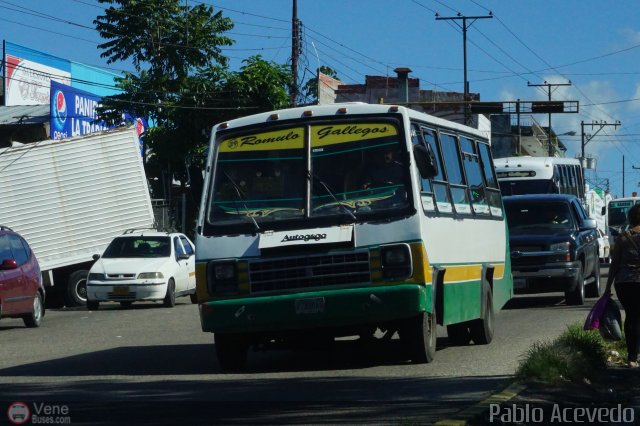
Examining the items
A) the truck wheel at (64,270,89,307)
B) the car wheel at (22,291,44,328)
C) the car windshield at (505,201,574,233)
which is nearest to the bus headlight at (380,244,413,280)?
the car wheel at (22,291,44,328)

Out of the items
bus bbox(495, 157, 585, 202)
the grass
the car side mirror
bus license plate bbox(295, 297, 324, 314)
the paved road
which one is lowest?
the paved road

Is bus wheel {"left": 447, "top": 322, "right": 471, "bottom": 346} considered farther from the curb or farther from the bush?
the curb

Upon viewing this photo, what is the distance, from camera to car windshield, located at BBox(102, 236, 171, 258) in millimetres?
28000

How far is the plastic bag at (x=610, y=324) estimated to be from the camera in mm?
12672

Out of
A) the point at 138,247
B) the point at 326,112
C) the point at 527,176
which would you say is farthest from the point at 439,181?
the point at 527,176

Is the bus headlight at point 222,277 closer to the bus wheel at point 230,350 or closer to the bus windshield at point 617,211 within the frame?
the bus wheel at point 230,350

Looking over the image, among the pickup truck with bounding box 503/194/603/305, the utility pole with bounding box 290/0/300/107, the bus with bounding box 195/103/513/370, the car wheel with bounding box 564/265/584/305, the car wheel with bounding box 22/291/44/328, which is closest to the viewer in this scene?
the bus with bounding box 195/103/513/370

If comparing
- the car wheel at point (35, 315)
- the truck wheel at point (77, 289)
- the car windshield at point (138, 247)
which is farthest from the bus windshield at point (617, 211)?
the car wheel at point (35, 315)

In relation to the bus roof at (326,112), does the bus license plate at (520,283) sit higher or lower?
lower

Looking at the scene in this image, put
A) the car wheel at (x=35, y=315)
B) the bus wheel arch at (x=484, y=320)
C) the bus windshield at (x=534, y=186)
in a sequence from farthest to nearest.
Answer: the bus windshield at (x=534, y=186) → the car wheel at (x=35, y=315) → the bus wheel arch at (x=484, y=320)

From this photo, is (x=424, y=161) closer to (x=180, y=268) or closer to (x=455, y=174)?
(x=455, y=174)

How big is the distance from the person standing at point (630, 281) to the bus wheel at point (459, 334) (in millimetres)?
3113

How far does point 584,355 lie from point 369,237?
237 cm

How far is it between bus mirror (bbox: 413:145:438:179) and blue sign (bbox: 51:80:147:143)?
120 ft
